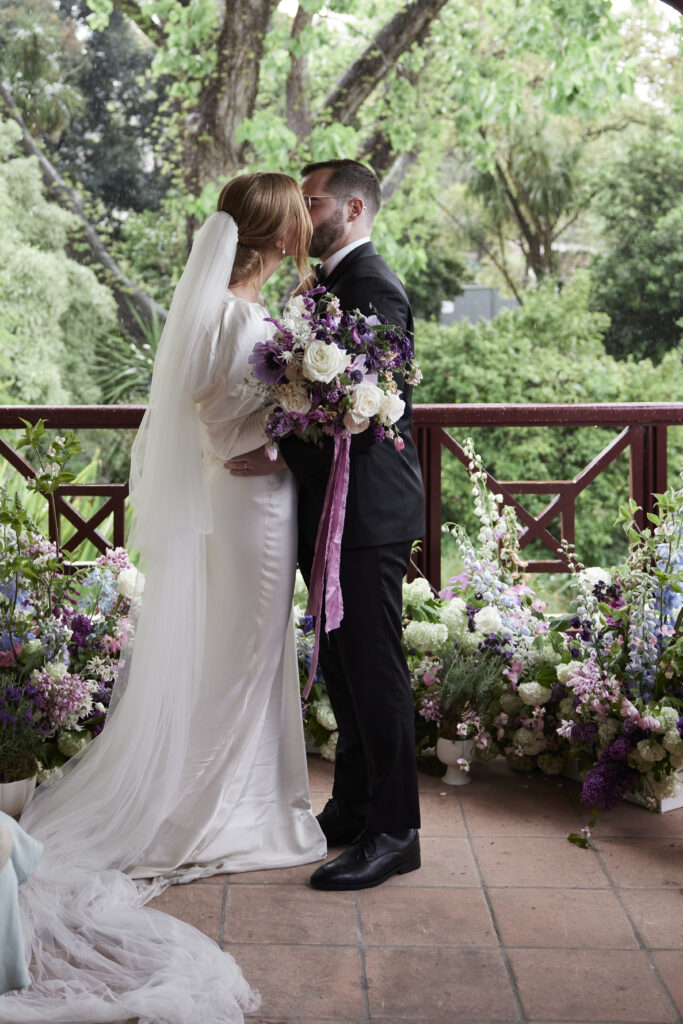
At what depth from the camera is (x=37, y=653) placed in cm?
→ 334

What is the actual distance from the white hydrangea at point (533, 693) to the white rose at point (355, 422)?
122 cm

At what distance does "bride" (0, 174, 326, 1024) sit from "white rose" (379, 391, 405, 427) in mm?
322

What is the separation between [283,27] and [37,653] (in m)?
8.93

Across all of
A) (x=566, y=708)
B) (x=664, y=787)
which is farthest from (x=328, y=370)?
(x=664, y=787)

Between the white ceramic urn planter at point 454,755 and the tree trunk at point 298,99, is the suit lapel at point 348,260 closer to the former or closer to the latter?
the white ceramic urn planter at point 454,755

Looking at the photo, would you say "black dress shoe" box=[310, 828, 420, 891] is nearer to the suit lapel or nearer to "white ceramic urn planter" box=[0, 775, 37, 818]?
"white ceramic urn planter" box=[0, 775, 37, 818]

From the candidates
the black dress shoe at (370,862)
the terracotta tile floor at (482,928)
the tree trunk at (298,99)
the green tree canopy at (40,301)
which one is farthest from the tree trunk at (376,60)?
the black dress shoe at (370,862)

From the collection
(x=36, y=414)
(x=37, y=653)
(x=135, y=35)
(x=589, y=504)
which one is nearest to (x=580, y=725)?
(x=37, y=653)

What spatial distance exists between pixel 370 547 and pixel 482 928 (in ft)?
3.04

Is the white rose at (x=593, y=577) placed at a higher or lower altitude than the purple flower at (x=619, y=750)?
higher

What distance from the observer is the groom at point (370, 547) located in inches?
110

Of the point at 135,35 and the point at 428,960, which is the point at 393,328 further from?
the point at 135,35

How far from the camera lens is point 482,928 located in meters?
2.63

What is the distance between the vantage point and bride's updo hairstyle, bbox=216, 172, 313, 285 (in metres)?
2.78
